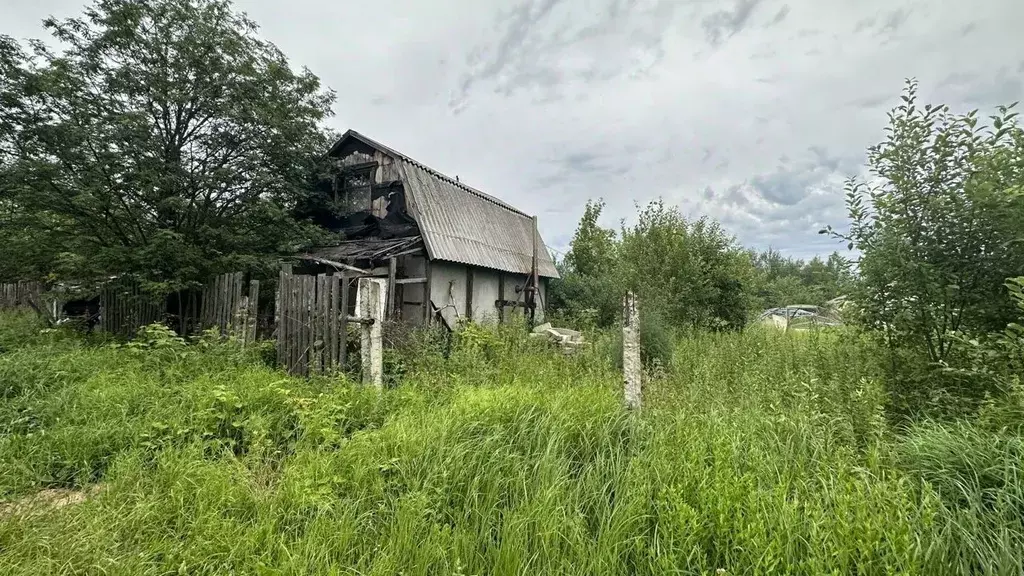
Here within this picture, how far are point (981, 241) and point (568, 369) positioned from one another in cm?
415

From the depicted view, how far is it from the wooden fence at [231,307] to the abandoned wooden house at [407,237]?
5.10 ft

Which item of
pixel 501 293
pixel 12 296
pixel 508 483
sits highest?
pixel 501 293

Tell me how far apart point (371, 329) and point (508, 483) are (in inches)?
114

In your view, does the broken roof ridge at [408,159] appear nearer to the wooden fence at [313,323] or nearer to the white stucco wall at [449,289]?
the white stucco wall at [449,289]

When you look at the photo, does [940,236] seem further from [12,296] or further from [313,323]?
[12,296]

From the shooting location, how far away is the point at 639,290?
39.1 ft

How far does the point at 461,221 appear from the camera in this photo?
36.7 ft

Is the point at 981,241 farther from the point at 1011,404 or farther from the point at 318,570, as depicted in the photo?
the point at 318,570

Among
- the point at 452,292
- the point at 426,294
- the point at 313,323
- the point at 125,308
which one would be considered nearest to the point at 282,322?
the point at 313,323

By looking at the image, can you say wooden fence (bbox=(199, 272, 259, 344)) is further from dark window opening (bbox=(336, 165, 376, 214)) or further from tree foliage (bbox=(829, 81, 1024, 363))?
tree foliage (bbox=(829, 81, 1024, 363))

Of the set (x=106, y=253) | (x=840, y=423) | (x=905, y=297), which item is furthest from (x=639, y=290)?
(x=106, y=253)

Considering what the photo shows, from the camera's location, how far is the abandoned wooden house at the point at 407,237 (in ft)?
30.3

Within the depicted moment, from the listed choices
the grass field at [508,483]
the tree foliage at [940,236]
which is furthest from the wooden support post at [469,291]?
the tree foliage at [940,236]

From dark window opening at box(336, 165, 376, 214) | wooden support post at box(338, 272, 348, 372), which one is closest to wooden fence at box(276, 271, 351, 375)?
wooden support post at box(338, 272, 348, 372)
